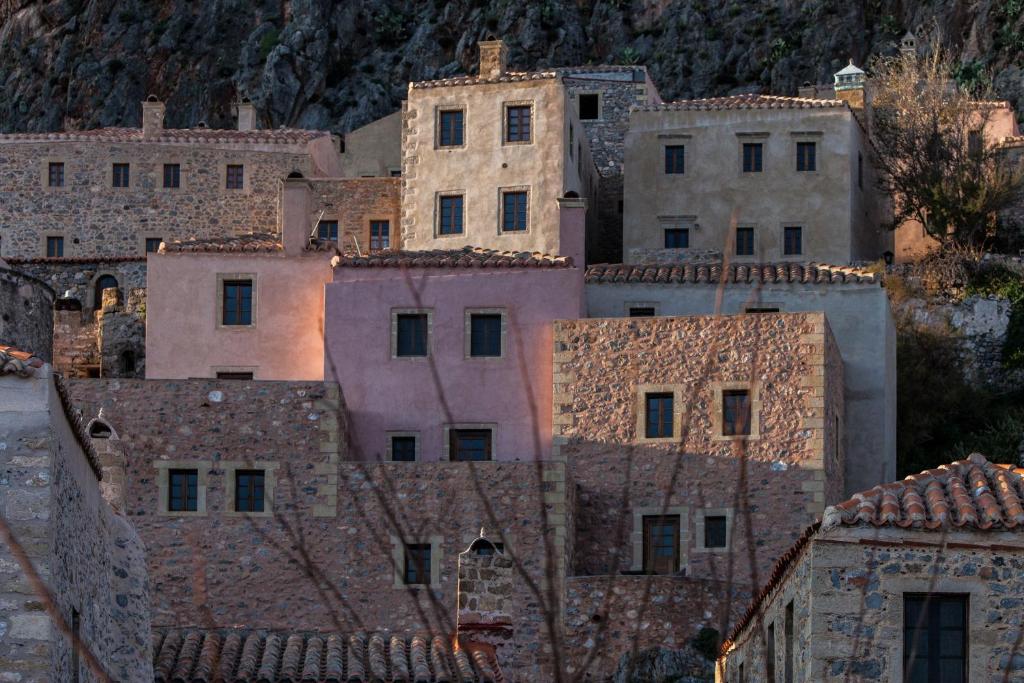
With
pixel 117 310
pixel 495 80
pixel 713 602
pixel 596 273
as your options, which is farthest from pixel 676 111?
pixel 713 602

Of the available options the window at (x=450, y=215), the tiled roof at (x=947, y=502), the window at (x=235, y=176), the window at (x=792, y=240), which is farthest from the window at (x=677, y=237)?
the tiled roof at (x=947, y=502)

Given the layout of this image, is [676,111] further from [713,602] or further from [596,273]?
[713,602]

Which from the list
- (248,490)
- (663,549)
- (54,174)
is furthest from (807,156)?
(54,174)

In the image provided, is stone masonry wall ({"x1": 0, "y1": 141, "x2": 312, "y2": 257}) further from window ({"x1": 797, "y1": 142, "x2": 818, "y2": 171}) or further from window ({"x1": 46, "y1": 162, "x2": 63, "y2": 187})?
window ({"x1": 797, "y1": 142, "x2": 818, "y2": 171})

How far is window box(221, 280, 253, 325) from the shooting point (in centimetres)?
4944

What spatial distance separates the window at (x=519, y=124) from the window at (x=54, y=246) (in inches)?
652

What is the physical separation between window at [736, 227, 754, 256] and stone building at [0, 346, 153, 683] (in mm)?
33786

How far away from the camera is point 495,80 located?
55625mm

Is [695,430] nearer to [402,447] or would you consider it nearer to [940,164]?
[402,447]

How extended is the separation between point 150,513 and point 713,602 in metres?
10.3

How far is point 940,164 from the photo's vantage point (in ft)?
195

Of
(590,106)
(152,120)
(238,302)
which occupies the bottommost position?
(238,302)

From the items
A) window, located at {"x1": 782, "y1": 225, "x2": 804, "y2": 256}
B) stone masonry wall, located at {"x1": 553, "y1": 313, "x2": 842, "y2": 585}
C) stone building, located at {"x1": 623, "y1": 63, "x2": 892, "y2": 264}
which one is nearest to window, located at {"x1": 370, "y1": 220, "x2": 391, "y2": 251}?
stone building, located at {"x1": 623, "y1": 63, "x2": 892, "y2": 264}

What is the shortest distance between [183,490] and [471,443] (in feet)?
20.1
